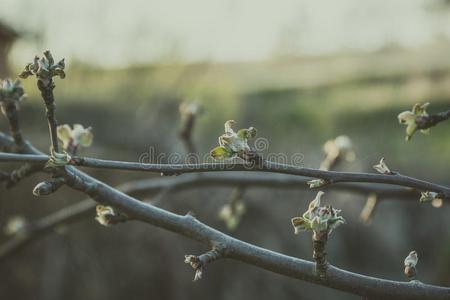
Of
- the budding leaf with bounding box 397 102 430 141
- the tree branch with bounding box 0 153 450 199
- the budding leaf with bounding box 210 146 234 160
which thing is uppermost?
the budding leaf with bounding box 397 102 430 141

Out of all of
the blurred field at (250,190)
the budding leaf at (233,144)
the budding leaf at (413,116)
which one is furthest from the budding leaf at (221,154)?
the blurred field at (250,190)

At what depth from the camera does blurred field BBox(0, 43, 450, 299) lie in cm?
422

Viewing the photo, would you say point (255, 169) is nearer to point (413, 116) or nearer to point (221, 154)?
point (221, 154)

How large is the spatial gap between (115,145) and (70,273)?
2.26 metres

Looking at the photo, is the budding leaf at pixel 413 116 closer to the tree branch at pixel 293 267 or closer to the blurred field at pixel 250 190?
the tree branch at pixel 293 267

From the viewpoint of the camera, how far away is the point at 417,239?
6035 millimetres

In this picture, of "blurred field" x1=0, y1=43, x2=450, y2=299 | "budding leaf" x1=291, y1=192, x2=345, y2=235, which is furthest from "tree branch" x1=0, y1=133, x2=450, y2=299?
"blurred field" x1=0, y1=43, x2=450, y2=299

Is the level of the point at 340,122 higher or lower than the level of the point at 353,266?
higher

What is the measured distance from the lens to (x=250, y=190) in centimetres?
523

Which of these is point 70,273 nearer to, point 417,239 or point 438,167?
point 417,239

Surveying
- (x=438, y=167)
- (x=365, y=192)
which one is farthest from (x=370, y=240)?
(x=365, y=192)

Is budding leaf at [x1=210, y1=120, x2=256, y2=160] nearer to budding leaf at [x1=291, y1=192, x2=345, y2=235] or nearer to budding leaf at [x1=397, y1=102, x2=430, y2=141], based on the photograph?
budding leaf at [x1=291, y1=192, x2=345, y2=235]

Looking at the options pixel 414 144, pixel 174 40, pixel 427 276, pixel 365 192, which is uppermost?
pixel 174 40

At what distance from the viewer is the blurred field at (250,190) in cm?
422
